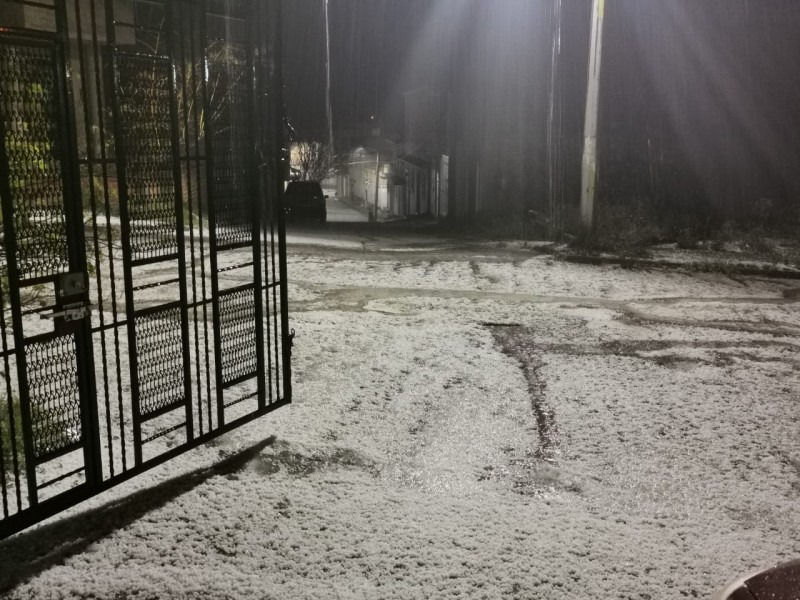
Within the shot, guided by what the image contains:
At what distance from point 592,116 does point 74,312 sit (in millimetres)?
13617

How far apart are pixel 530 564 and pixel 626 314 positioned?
20.7 ft

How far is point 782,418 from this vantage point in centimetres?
558

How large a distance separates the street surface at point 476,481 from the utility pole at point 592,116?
7243mm

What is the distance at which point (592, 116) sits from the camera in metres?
15.1

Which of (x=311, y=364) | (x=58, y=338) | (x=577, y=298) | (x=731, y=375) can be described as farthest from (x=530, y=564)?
(x=577, y=298)

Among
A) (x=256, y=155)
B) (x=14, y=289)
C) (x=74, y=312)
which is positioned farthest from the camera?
(x=256, y=155)

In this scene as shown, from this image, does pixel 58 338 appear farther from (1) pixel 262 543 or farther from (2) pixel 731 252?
(2) pixel 731 252

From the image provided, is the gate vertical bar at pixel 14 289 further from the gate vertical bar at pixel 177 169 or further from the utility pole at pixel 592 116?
the utility pole at pixel 592 116

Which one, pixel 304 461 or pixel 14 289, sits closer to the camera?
pixel 14 289

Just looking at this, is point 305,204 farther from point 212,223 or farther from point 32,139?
point 32,139

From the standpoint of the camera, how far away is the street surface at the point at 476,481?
3418 mm

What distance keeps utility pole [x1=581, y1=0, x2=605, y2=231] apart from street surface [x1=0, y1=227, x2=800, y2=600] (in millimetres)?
7243

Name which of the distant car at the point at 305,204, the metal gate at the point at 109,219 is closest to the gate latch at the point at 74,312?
the metal gate at the point at 109,219

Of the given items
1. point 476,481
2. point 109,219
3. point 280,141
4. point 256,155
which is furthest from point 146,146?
point 476,481
